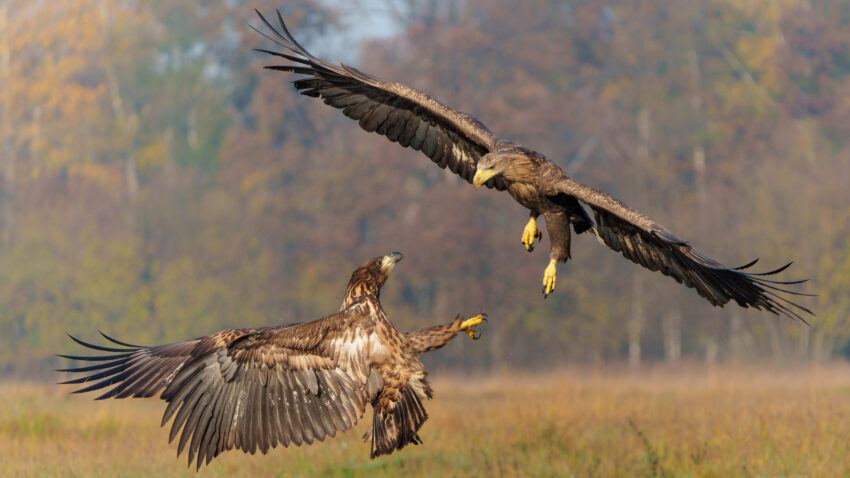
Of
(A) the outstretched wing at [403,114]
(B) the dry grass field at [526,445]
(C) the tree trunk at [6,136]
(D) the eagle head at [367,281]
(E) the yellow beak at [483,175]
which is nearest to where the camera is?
(D) the eagle head at [367,281]

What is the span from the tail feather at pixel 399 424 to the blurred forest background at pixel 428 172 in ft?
76.0

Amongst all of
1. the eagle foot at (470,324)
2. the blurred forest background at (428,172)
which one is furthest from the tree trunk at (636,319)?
the eagle foot at (470,324)

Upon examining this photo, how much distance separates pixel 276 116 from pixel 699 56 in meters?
14.4

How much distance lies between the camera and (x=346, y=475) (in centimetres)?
938

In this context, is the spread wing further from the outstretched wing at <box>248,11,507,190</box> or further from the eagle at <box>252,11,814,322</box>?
the outstretched wing at <box>248,11,507,190</box>

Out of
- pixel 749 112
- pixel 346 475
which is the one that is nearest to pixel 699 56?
pixel 749 112

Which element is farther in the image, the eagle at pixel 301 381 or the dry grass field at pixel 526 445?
the dry grass field at pixel 526 445

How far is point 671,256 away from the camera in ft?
23.6

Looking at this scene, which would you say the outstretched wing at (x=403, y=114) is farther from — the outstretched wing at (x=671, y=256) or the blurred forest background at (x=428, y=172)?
the blurred forest background at (x=428, y=172)

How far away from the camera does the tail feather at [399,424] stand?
6422mm

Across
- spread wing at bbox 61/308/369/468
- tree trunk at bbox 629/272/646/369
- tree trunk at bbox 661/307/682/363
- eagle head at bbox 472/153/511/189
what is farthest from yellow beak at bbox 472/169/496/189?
tree trunk at bbox 661/307/682/363

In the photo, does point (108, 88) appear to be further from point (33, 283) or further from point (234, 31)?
point (33, 283)

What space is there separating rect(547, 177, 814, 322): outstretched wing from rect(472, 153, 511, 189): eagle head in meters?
0.36

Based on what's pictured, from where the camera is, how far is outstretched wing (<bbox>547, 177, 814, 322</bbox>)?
21.5 feet
